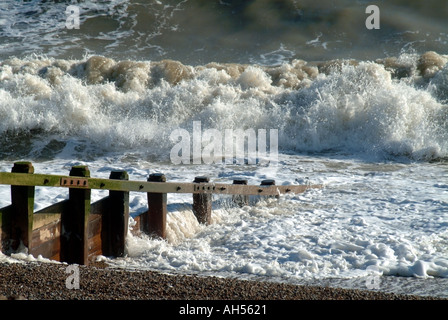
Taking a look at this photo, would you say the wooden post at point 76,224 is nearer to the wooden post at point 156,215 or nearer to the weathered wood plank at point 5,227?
the weathered wood plank at point 5,227

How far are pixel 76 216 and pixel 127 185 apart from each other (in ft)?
1.77

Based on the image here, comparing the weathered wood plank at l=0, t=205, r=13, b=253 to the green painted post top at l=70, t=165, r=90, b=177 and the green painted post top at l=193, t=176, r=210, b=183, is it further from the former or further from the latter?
the green painted post top at l=193, t=176, r=210, b=183

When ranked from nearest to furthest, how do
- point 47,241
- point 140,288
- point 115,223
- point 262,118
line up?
point 140,288 → point 47,241 → point 115,223 → point 262,118

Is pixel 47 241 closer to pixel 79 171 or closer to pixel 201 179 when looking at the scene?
pixel 79 171

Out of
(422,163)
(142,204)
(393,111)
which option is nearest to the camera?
(142,204)

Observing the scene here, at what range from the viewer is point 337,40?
22.0 m

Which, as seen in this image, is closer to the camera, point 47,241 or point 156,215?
point 47,241

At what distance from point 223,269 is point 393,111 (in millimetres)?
9360

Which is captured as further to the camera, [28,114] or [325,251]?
[28,114]

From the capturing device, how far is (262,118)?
44.2 ft

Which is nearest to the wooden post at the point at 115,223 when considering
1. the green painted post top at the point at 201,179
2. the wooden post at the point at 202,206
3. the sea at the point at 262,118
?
the sea at the point at 262,118

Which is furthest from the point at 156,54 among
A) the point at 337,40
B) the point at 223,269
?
the point at 223,269

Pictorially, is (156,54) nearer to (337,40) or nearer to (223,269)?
(337,40)

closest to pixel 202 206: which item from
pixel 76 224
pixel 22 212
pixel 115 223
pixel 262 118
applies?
pixel 115 223
